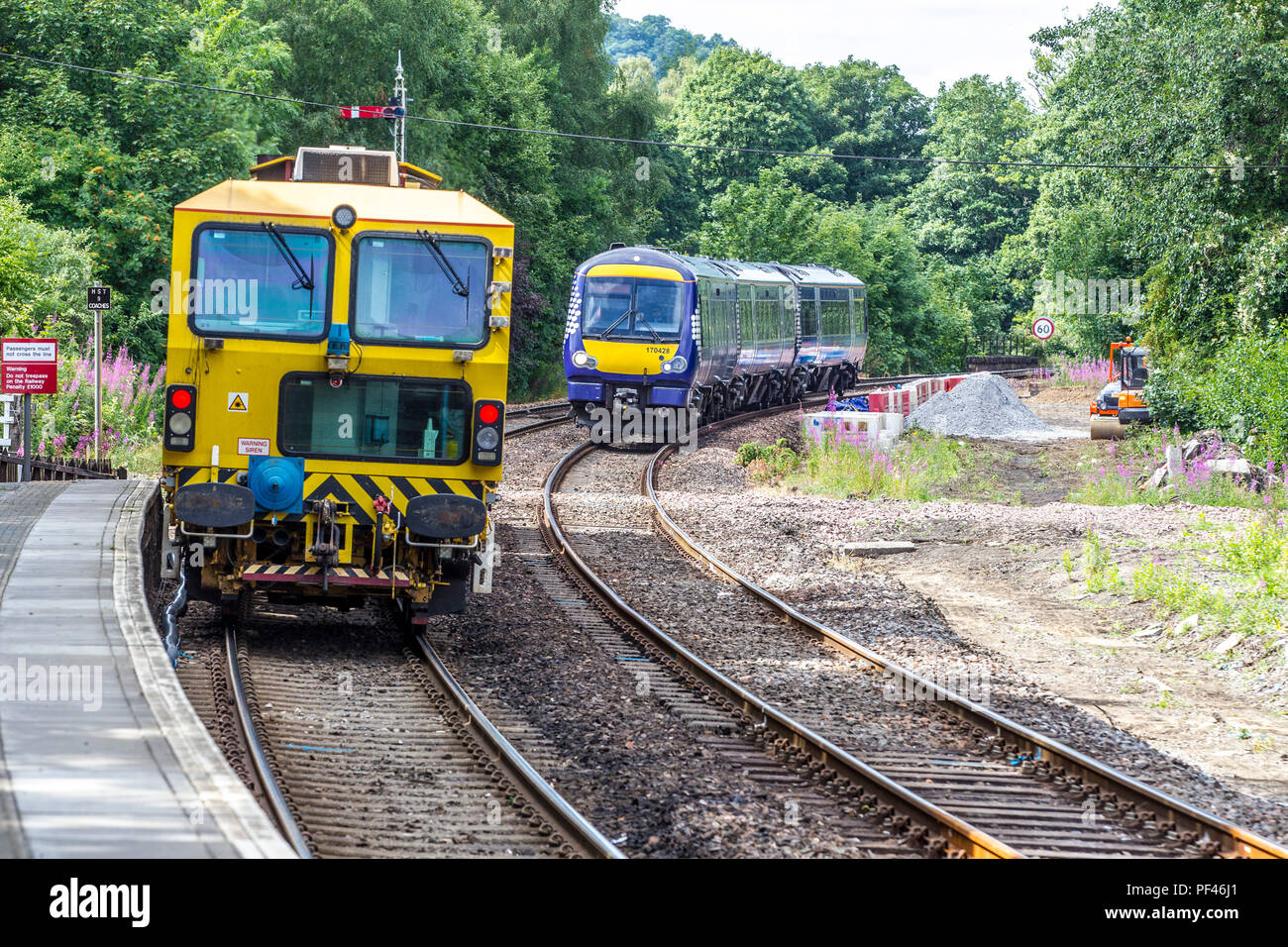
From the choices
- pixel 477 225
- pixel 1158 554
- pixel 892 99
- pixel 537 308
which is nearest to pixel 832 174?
pixel 892 99

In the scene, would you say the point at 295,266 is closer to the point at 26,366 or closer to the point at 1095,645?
the point at 26,366

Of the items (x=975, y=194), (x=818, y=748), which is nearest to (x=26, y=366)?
(x=818, y=748)

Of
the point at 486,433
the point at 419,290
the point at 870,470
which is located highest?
the point at 419,290

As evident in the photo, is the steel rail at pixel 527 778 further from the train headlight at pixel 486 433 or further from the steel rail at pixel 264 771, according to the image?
the train headlight at pixel 486 433

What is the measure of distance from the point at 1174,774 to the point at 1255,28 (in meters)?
21.0

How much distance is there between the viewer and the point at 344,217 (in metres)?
11.1

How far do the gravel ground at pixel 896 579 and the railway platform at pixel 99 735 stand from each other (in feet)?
18.2

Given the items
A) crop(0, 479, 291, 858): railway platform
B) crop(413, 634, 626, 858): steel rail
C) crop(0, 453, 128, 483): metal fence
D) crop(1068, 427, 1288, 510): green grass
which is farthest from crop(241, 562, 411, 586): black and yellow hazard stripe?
crop(1068, 427, 1288, 510): green grass

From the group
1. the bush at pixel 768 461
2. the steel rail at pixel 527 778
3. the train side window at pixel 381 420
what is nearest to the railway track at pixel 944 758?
the steel rail at pixel 527 778

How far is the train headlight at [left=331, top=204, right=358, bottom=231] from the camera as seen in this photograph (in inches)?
435

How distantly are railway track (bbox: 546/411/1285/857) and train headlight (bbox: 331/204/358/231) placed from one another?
164 inches

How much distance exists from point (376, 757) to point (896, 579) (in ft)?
29.3

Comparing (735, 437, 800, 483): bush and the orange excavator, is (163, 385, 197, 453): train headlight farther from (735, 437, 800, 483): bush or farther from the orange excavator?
the orange excavator
